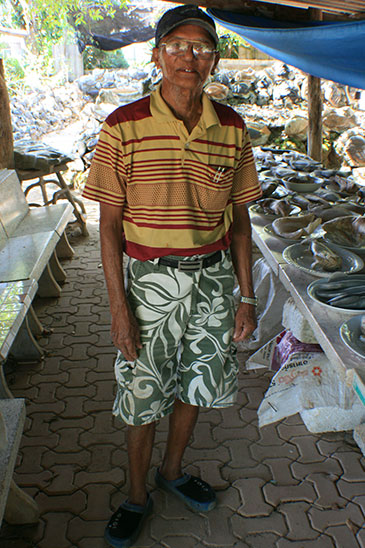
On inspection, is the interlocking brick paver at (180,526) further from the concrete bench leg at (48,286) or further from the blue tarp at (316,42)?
the blue tarp at (316,42)

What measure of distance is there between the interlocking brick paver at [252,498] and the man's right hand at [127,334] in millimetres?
1001

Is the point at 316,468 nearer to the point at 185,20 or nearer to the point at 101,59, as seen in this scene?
the point at 185,20

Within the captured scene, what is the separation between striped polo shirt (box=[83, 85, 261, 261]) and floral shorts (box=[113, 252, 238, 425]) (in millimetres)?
104

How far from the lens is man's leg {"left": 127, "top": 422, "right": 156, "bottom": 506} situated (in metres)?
1.71

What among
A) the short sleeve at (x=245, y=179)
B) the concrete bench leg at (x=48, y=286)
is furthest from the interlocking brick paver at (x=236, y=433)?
the concrete bench leg at (x=48, y=286)

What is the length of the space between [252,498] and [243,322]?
93 cm

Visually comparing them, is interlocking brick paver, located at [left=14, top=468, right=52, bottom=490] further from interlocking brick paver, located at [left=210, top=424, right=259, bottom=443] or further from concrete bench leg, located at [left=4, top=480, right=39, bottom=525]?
interlocking brick paver, located at [left=210, top=424, right=259, bottom=443]

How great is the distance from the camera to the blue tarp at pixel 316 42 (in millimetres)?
2959

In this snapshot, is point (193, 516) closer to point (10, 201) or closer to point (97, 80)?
point (10, 201)

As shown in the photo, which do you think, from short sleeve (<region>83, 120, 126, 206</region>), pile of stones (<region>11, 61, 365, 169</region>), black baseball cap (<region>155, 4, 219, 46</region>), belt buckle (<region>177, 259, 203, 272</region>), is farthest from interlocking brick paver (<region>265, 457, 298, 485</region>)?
pile of stones (<region>11, 61, 365, 169</region>)

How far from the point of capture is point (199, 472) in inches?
87.7

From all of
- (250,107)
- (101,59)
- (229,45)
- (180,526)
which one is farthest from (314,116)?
A: (101,59)

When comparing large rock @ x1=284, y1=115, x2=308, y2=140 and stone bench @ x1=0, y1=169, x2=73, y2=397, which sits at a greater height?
stone bench @ x1=0, y1=169, x2=73, y2=397

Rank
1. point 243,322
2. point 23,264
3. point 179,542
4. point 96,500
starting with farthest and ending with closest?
1. point 23,264
2. point 96,500
3. point 179,542
4. point 243,322
